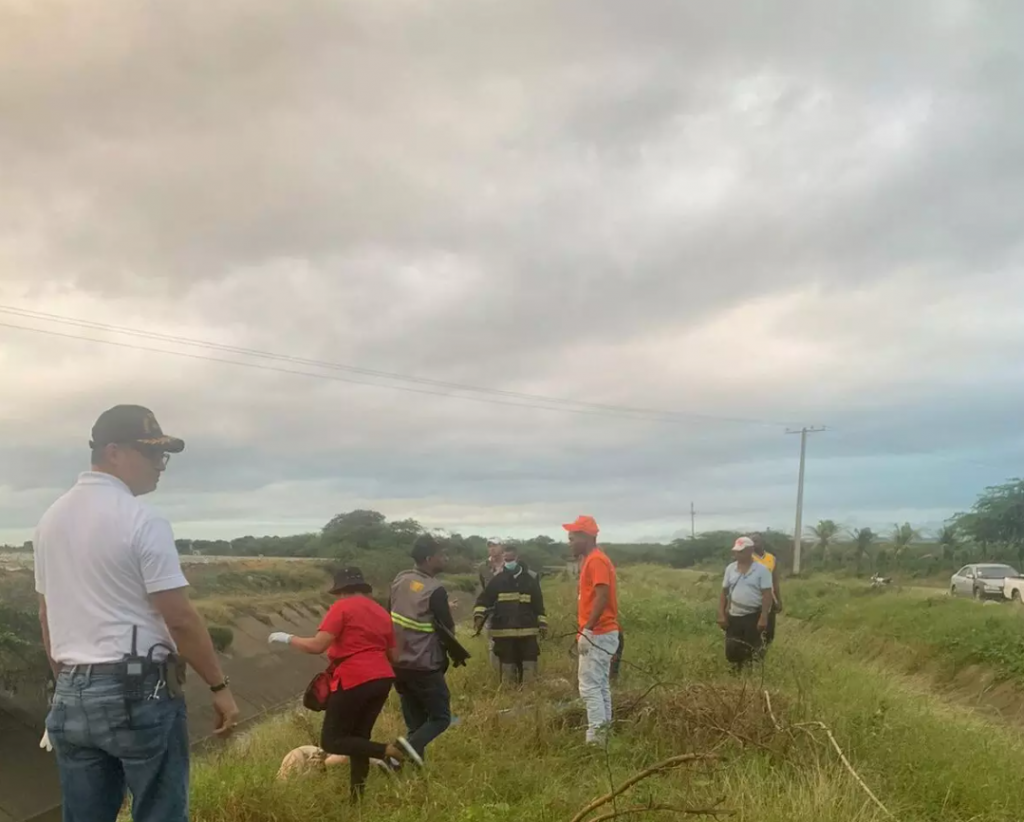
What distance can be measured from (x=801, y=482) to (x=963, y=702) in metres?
36.0

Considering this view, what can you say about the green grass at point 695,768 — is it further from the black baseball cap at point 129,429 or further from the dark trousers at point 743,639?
the black baseball cap at point 129,429

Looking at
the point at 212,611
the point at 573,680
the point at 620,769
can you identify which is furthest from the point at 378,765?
the point at 212,611

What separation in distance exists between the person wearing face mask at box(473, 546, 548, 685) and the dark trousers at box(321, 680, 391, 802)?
3.81m

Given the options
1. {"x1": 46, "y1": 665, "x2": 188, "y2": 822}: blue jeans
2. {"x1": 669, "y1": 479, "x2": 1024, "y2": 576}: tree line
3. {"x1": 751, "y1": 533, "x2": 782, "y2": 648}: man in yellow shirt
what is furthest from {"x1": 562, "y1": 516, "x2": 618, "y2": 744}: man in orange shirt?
{"x1": 669, "y1": 479, "x2": 1024, "y2": 576}: tree line

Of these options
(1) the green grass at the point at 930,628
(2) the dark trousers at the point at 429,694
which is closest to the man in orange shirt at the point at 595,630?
(2) the dark trousers at the point at 429,694

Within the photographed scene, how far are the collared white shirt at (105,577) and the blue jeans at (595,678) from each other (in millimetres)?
4273

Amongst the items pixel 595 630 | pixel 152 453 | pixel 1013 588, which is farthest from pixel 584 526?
pixel 1013 588

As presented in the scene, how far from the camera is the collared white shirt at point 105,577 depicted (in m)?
2.94

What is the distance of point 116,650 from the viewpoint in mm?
2938

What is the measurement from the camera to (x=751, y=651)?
9.02 metres

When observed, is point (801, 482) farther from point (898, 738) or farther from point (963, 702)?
point (898, 738)

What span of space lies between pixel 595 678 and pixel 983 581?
25.3 meters

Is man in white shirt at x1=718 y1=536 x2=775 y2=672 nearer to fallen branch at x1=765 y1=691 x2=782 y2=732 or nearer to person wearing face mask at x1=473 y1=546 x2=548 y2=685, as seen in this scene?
person wearing face mask at x1=473 y1=546 x2=548 y2=685

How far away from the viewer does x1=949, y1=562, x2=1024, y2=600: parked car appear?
26828mm
